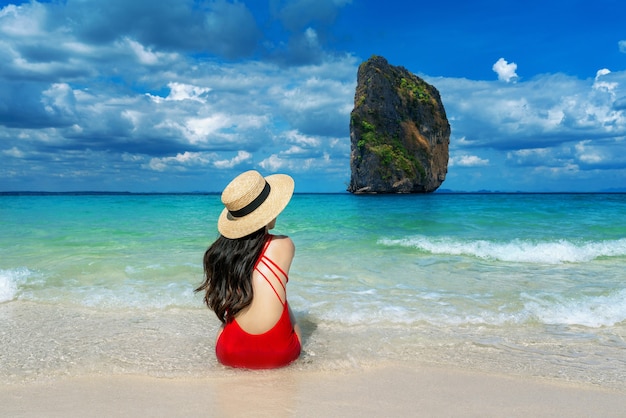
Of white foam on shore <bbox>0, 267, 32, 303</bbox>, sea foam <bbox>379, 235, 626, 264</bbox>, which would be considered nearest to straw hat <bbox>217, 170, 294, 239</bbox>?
white foam on shore <bbox>0, 267, 32, 303</bbox>

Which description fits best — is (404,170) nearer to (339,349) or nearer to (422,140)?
(422,140)

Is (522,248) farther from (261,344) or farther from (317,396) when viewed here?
(317,396)

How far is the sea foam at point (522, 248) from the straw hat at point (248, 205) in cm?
765

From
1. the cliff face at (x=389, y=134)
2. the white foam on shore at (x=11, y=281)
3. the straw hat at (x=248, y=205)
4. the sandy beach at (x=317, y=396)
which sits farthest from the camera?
the cliff face at (x=389, y=134)

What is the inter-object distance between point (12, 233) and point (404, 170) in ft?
196

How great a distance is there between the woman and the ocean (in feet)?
1.01

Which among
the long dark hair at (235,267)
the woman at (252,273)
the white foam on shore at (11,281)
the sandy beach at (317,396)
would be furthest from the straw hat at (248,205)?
the white foam on shore at (11,281)

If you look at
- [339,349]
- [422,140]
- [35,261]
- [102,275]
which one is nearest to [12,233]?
[35,261]

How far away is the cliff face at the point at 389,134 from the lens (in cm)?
6719

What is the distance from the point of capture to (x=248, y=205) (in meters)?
3.47

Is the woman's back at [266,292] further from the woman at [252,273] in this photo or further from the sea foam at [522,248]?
the sea foam at [522,248]

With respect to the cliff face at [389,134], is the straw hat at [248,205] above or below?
below

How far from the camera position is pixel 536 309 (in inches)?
225

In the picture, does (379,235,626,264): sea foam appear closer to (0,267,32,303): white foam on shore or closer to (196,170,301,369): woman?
(196,170,301,369): woman
